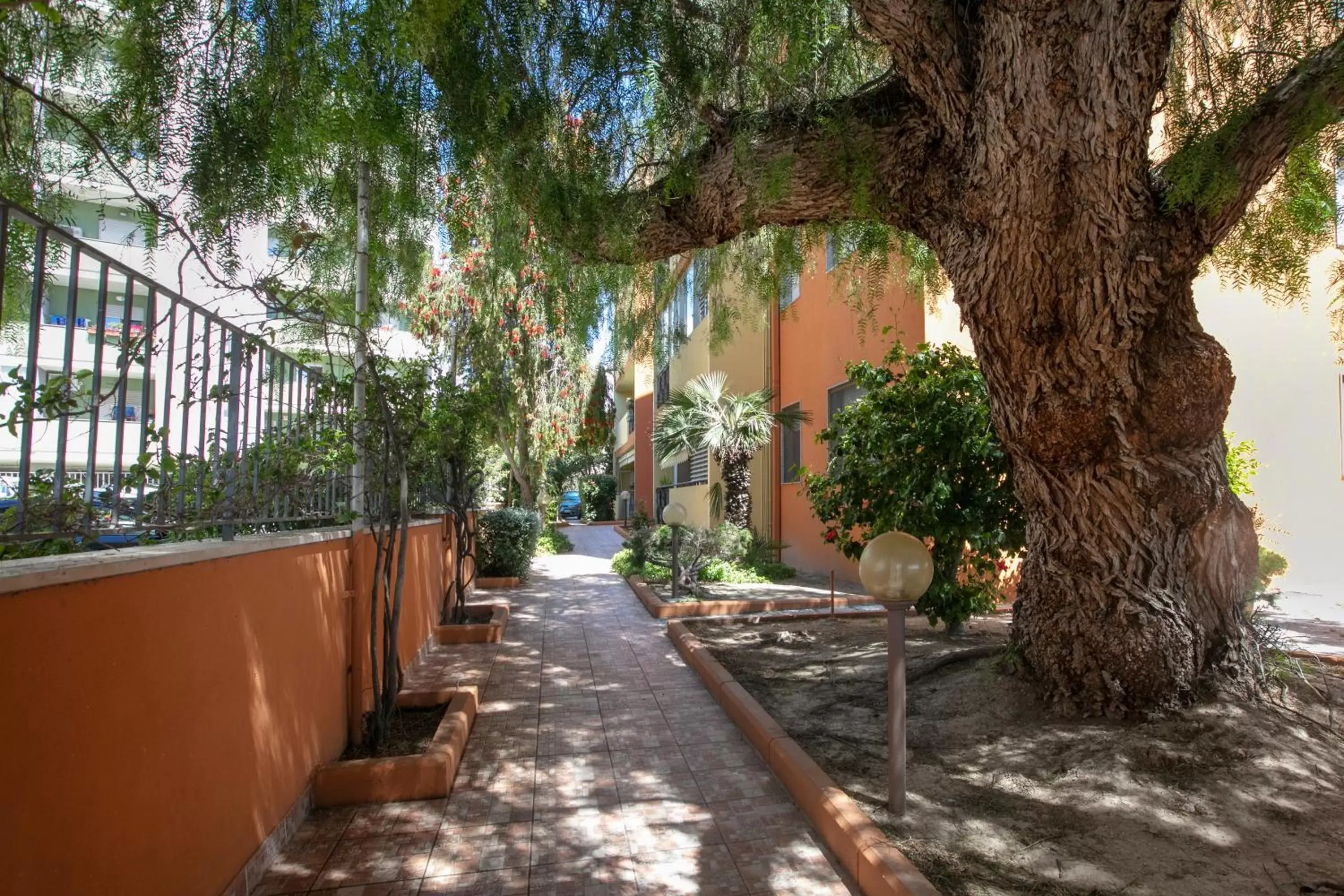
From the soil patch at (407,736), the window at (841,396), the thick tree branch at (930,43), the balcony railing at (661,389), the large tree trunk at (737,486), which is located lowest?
the soil patch at (407,736)

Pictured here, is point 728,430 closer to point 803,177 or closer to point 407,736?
point 803,177

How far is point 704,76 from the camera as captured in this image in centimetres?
502

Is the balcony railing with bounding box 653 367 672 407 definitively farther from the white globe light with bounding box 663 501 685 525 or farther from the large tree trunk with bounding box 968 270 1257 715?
the large tree trunk with bounding box 968 270 1257 715

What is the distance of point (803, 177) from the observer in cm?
479

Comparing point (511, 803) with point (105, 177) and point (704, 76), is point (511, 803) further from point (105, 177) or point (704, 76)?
point (704, 76)

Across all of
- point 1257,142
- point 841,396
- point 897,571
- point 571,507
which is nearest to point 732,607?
point 841,396

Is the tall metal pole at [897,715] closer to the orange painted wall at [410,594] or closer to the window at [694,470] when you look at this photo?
the orange painted wall at [410,594]

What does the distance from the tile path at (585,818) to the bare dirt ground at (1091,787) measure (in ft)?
1.60

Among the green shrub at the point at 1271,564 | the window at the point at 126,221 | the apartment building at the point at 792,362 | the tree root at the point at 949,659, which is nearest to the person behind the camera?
the window at the point at 126,221

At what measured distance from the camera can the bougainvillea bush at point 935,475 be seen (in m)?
6.38

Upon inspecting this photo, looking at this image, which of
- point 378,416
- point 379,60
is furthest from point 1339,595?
point 379,60

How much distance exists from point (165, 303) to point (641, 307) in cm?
441

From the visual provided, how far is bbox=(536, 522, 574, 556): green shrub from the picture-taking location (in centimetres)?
2025

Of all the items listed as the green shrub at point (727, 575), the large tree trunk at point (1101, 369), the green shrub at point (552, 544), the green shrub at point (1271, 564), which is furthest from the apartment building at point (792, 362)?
the green shrub at point (1271, 564)
